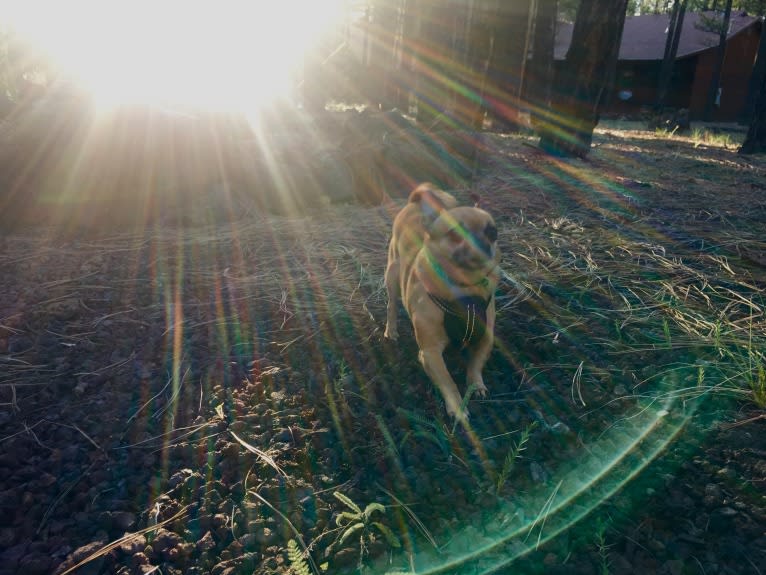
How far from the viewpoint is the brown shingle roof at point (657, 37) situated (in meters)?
25.6

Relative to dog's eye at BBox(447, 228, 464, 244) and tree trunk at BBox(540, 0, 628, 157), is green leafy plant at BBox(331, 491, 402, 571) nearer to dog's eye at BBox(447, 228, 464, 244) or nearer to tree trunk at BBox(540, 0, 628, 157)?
dog's eye at BBox(447, 228, 464, 244)

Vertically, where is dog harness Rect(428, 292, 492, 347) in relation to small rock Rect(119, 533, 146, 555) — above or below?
above

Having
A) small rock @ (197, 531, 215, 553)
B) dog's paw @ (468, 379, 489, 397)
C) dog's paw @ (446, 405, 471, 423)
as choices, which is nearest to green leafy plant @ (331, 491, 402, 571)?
small rock @ (197, 531, 215, 553)

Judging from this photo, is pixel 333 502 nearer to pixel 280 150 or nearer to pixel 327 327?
pixel 327 327

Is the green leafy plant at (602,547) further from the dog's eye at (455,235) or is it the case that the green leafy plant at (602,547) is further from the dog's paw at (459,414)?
the dog's eye at (455,235)

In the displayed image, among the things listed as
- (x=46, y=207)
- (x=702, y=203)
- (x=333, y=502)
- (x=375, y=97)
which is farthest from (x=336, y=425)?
(x=375, y=97)

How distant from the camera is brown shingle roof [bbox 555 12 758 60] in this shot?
1007 inches

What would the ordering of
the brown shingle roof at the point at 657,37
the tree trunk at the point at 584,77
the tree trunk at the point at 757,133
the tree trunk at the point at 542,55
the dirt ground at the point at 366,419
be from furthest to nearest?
the brown shingle roof at the point at 657,37 → the tree trunk at the point at 542,55 → the tree trunk at the point at 757,133 → the tree trunk at the point at 584,77 → the dirt ground at the point at 366,419

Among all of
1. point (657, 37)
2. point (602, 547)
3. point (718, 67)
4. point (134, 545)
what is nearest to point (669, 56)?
point (718, 67)

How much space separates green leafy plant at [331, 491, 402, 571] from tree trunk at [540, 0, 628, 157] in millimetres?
8068

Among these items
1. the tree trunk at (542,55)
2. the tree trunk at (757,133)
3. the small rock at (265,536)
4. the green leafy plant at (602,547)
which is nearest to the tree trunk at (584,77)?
the tree trunk at (542,55)

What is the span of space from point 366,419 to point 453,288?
85cm

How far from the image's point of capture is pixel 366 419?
2568mm

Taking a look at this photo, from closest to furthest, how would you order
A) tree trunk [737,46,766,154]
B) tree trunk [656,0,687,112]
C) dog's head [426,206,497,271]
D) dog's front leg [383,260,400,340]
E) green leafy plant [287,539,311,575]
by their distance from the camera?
green leafy plant [287,539,311,575] < dog's head [426,206,497,271] < dog's front leg [383,260,400,340] < tree trunk [737,46,766,154] < tree trunk [656,0,687,112]
